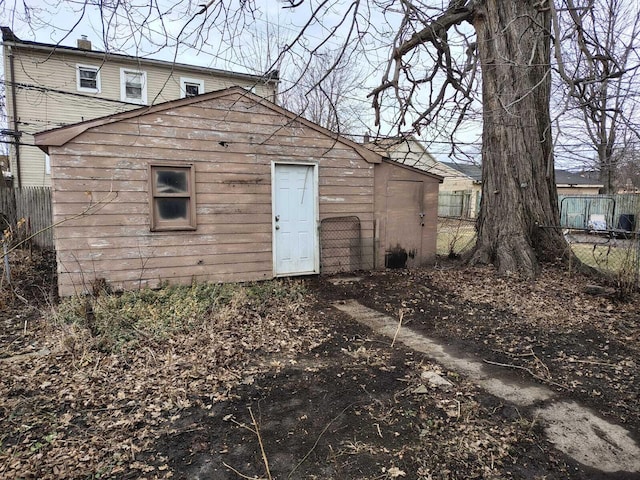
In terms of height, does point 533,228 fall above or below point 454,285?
above

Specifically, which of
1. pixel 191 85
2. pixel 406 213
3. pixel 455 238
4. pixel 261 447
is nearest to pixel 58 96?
pixel 191 85

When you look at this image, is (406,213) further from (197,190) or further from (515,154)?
(197,190)

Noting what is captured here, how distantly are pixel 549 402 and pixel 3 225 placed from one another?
11743 mm

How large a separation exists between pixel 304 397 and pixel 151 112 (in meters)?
4.92

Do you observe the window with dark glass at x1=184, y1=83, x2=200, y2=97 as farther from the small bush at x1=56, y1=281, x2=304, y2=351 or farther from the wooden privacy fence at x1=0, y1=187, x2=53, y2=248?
the small bush at x1=56, y1=281, x2=304, y2=351

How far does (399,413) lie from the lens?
2535mm

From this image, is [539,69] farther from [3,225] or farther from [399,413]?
A: [3,225]

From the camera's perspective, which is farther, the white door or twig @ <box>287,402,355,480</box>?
the white door

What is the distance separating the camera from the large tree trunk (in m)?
6.16

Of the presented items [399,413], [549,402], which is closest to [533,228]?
[549,402]

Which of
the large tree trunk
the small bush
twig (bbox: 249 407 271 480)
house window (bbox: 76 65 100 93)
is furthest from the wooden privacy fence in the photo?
the large tree trunk

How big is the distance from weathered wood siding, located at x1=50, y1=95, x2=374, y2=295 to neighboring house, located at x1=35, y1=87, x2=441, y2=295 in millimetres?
16

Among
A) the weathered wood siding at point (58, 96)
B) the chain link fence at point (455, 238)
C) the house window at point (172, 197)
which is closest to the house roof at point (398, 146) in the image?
the chain link fence at point (455, 238)

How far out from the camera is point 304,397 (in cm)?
279
